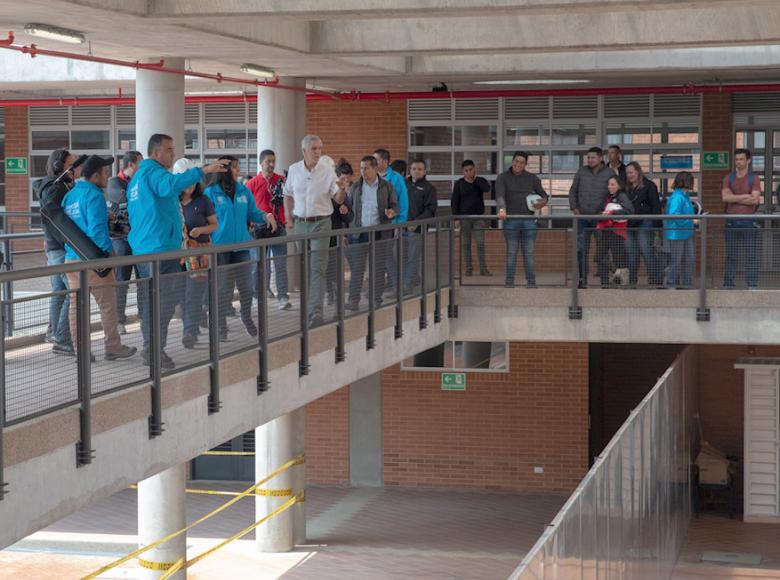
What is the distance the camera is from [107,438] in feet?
25.4

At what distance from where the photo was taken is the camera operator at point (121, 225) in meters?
7.80

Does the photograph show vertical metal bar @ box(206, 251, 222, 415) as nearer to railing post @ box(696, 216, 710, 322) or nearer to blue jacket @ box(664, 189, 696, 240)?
blue jacket @ box(664, 189, 696, 240)

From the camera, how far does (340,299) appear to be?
11695 millimetres

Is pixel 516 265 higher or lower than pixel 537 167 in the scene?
lower

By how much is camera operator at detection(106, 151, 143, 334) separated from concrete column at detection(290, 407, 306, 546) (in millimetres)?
7231

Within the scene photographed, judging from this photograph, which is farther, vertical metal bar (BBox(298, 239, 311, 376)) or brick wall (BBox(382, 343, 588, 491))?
brick wall (BBox(382, 343, 588, 491))

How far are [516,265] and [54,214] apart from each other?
7818 mm

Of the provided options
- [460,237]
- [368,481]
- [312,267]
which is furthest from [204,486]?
[312,267]

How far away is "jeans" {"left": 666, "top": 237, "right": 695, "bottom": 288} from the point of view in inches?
610

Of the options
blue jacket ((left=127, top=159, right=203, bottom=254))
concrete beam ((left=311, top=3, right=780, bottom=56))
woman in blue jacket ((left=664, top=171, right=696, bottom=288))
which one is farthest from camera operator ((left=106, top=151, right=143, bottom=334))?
woman in blue jacket ((left=664, top=171, right=696, bottom=288))

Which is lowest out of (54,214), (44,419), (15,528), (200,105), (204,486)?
(204,486)

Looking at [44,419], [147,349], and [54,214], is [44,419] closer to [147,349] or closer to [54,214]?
[147,349]

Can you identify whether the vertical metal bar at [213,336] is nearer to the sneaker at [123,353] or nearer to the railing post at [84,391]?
the sneaker at [123,353]

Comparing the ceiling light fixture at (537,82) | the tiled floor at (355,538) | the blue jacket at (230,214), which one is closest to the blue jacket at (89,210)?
the blue jacket at (230,214)
